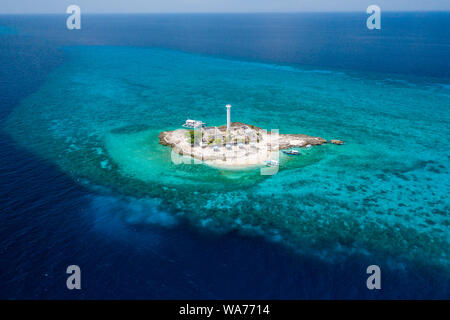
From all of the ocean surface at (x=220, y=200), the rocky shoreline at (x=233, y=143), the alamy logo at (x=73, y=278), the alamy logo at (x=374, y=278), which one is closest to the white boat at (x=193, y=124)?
the rocky shoreline at (x=233, y=143)

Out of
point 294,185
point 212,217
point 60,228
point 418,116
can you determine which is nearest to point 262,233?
point 212,217

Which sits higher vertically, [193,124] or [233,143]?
[193,124]

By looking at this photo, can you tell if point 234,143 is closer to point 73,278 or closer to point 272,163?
point 272,163

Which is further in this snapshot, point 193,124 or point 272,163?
point 193,124

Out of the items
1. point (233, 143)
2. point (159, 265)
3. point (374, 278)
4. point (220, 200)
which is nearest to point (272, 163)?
point (233, 143)
